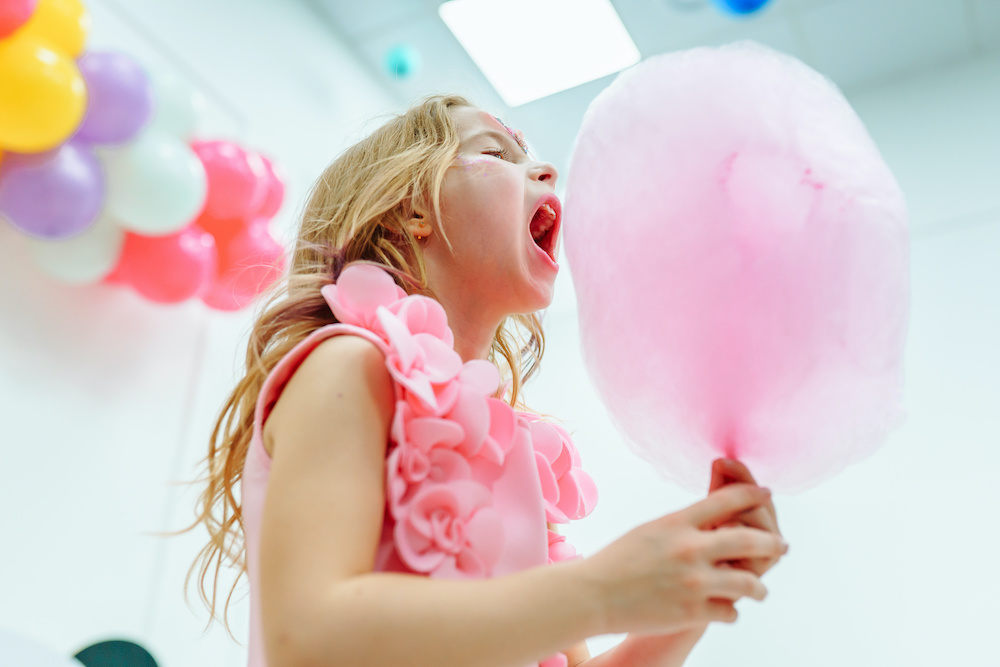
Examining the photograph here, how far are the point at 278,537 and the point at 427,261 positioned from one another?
437mm

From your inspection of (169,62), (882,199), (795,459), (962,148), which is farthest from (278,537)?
(962,148)

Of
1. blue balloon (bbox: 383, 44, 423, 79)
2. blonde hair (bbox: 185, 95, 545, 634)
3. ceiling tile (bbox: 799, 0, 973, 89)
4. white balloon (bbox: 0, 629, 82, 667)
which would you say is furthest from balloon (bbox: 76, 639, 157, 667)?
ceiling tile (bbox: 799, 0, 973, 89)

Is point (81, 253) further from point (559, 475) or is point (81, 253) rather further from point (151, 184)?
point (559, 475)

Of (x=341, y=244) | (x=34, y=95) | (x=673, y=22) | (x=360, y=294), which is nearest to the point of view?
(x=360, y=294)

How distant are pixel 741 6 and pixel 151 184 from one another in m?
Result: 1.44

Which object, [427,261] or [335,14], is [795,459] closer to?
[427,261]

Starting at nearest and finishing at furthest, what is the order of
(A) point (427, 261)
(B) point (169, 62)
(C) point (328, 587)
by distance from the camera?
(C) point (328, 587) → (A) point (427, 261) → (B) point (169, 62)

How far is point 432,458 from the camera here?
706mm

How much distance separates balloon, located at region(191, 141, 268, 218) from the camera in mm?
1962

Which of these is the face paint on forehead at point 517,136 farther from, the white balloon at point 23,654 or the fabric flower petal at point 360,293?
the white balloon at point 23,654

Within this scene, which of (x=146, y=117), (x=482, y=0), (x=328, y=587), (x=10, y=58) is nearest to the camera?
(x=328, y=587)

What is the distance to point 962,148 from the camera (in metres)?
2.93

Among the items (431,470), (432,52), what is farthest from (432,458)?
(432,52)

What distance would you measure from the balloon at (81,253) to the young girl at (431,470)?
88 cm
